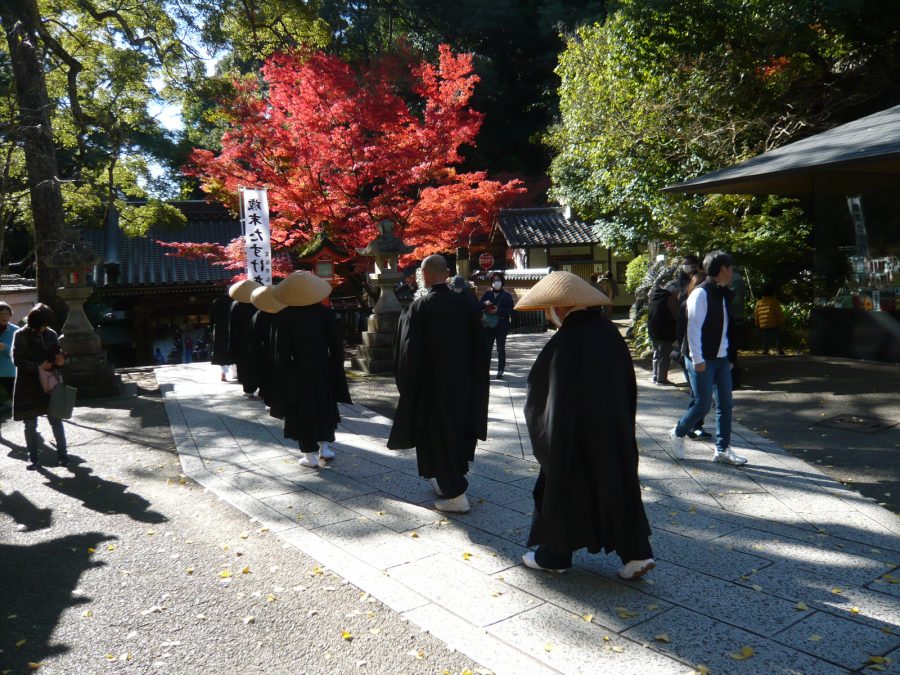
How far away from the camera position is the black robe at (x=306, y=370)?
238 inches

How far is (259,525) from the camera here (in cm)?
496

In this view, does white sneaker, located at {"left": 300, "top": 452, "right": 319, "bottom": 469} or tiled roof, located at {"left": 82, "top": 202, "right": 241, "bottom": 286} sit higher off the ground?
tiled roof, located at {"left": 82, "top": 202, "right": 241, "bottom": 286}

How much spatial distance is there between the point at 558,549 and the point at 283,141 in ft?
35.9

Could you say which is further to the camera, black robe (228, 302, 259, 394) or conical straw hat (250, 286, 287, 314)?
black robe (228, 302, 259, 394)

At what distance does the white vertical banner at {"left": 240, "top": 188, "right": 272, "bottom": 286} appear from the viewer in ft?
39.7

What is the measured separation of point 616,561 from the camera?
4.00 metres

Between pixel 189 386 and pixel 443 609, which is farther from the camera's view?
pixel 189 386

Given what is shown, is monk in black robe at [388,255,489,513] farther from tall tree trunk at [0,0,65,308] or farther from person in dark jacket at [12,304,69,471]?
tall tree trunk at [0,0,65,308]

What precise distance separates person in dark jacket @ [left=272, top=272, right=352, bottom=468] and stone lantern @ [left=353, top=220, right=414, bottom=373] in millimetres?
5660

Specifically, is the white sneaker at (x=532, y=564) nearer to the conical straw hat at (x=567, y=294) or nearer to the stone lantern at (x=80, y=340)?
the conical straw hat at (x=567, y=294)

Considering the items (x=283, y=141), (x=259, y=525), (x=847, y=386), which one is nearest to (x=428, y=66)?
(x=283, y=141)

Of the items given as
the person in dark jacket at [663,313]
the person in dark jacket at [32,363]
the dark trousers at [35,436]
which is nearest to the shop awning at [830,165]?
the person in dark jacket at [663,313]

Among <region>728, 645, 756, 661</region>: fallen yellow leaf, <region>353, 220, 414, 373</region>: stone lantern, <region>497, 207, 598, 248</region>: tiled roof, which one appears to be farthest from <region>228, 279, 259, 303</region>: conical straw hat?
<region>497, 207, 598, 248</region>: tiled roof

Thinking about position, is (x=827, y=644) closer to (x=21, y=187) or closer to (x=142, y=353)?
(x=21, y=187)
